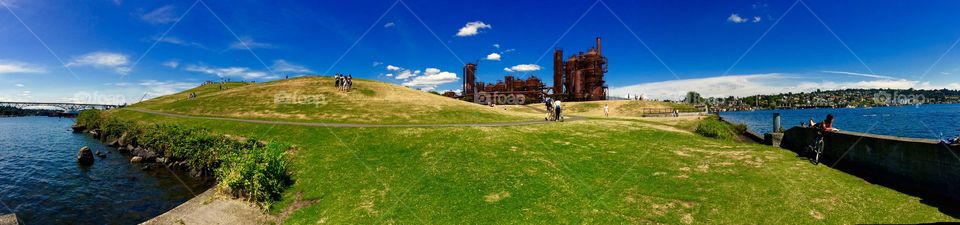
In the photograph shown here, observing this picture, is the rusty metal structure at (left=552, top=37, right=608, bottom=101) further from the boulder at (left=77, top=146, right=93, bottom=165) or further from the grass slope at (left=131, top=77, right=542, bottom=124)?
the boulder at (left=77, top=146, right=93, bottom=165)

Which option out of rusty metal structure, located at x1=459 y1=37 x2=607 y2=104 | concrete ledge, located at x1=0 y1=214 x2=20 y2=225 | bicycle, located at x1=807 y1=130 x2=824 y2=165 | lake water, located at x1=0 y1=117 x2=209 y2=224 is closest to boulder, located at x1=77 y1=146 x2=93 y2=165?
lake water, located at x1=0 y1=117 x2=209 y2=224

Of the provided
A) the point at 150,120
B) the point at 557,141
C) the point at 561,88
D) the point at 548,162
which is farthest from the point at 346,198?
the point at 561,88

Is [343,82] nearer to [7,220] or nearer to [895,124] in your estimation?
[7,220]

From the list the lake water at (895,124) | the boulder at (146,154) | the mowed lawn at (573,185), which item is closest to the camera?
the mowed lawn at (573,185)

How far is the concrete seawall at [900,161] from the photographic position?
444 inches

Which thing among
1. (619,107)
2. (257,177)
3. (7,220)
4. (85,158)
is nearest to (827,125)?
(257,177)

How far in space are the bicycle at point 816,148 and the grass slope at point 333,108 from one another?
911 inches

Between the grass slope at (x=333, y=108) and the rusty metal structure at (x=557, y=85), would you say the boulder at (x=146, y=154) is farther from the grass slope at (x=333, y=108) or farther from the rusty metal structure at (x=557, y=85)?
the rusty metal structure at (x=557, y=85)

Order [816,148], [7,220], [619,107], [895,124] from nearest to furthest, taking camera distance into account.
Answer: [7,220], [816,148], [895,124], [619,107]

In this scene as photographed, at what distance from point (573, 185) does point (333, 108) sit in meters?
35.2

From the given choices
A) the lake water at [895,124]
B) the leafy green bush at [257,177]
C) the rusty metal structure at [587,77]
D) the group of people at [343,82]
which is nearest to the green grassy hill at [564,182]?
the leafy green bush at [257,177]

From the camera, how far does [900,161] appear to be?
12.9m

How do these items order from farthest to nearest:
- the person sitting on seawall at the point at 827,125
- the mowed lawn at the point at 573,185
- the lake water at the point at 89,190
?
the lake water at the point at 89,190
the person sitting on seawall at the point at 827,125
the mowed lawn at the point at 573,185

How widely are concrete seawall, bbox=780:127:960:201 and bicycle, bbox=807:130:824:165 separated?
0.90 ft
